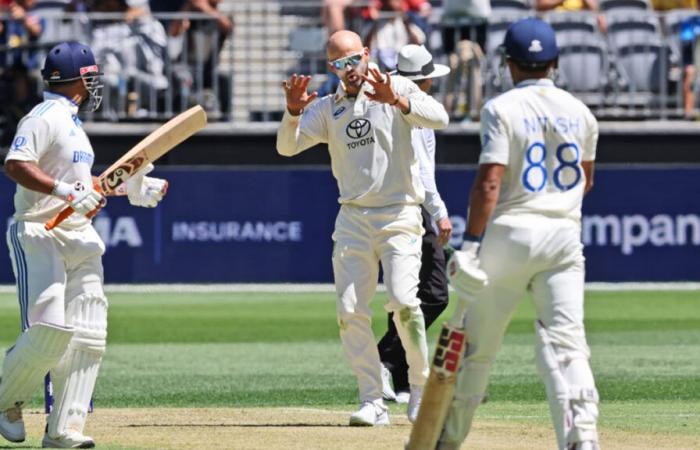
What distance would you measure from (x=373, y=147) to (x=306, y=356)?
495 cm

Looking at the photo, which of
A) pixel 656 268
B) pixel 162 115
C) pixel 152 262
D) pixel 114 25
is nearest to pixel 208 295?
pixel 152 262

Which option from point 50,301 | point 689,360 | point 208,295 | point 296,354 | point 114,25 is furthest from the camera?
point 114,25

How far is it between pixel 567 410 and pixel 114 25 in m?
15.6

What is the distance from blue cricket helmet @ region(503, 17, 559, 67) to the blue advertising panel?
42.5ft

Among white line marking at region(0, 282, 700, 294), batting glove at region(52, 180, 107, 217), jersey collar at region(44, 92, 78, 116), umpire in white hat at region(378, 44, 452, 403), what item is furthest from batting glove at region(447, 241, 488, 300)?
white line marking at region(0, 282, 700, 294)

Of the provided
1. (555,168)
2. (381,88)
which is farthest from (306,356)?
(555,168)

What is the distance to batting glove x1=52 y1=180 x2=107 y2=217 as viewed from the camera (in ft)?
25.7

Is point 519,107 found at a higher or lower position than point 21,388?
higher

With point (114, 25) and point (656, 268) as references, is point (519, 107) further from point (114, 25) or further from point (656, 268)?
point (114, 25)

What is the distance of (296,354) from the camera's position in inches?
548

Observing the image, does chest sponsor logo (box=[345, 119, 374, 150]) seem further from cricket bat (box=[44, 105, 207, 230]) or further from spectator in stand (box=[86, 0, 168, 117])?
spectator in stand (box=[86, 0, 168, 117])

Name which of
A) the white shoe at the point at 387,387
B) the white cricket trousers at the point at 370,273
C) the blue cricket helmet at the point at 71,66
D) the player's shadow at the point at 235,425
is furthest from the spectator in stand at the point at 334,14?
the blue cricket helmet at the point at 71,66

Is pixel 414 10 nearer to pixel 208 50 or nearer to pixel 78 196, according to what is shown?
pixel 208 50

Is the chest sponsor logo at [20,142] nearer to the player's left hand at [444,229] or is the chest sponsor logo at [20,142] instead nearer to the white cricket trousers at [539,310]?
the white cricket trousers at [539,310]
